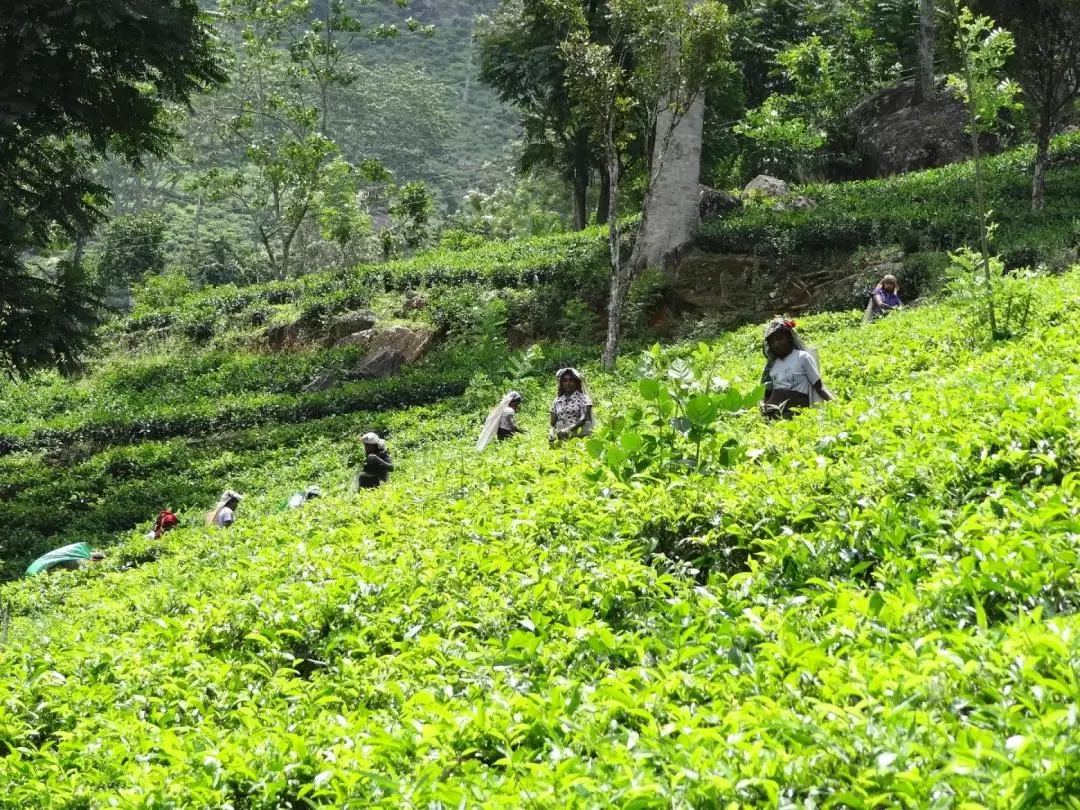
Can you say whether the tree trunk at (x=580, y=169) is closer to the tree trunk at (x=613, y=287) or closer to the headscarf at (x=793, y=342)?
the tree trunk at (x=613, y=287)

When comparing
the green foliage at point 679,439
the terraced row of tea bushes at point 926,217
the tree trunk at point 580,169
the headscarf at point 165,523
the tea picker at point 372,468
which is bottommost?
the headscarf at point 165,523

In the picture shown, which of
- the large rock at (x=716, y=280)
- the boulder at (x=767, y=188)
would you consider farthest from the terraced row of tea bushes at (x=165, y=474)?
the boulder at (x=767, y=188)

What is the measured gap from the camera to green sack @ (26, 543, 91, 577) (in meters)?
11.4

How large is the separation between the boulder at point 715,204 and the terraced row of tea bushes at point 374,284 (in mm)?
2376

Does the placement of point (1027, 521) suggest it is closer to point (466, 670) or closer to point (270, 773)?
point (466, 670)

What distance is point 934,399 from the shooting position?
Answer: 5469 millimetres

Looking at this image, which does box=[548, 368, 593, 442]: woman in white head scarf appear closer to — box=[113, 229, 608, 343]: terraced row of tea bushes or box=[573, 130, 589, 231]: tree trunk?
box=[113, 229, 608, 343]: terraced row of tea bushes

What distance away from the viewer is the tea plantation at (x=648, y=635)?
92.3 inches

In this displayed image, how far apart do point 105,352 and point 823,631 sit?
1099 inches

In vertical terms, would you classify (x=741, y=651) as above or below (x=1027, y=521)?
below

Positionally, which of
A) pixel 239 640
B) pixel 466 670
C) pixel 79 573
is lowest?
pixel 79 573

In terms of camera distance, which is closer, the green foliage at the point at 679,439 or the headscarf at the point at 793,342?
the green foliage at the point at 679,439

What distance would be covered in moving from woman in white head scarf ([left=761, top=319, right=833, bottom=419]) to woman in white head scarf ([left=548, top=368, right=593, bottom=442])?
2.07 metres

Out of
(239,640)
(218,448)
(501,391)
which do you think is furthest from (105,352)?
(239,640)
